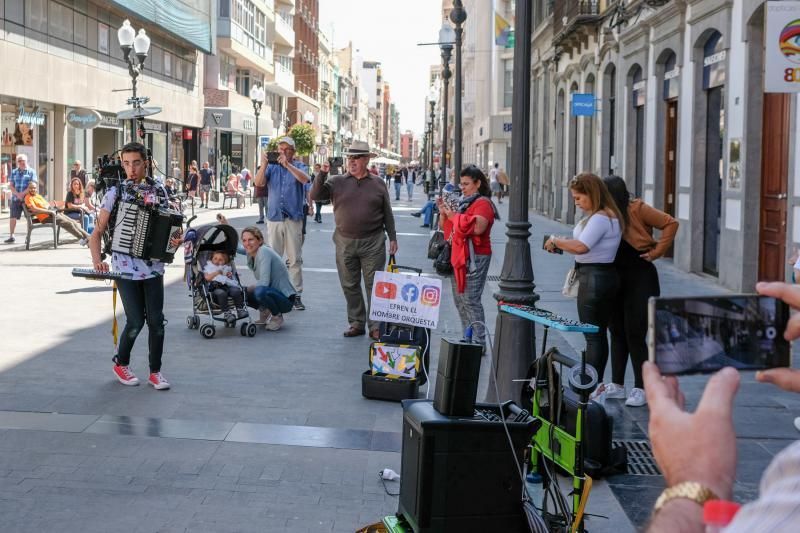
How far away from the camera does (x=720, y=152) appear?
15727 mm

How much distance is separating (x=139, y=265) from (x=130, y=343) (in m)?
0.69

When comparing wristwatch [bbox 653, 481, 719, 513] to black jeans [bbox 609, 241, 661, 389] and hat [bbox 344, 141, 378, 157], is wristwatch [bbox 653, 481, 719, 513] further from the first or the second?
hat [bbox 344, 141, 378, 157]

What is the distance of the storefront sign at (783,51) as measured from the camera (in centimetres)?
842

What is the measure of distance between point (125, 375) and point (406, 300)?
2.29m

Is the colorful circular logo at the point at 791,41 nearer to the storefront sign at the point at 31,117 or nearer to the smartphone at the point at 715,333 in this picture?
the smartphone at the point at 715,333

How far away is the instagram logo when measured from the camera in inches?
319

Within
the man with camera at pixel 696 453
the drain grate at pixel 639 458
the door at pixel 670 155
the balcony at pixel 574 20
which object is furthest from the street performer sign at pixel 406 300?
Answer: the balcony at pixel 574 20

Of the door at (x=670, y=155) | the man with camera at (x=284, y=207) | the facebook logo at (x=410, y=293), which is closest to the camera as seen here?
the facebook logo at (x=410, y=293)

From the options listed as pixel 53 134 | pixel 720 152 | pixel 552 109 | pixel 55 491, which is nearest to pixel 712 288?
pixel 720 152

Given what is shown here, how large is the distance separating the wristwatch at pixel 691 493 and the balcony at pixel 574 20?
2344 centimetres

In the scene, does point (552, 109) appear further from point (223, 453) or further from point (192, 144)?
point (223, 453)

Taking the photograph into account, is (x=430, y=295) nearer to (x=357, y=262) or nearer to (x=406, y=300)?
(x=406, y=300)

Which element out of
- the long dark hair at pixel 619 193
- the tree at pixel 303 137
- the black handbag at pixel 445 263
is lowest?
the black handbag at pixel 445 263

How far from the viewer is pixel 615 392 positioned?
25.6 ft
